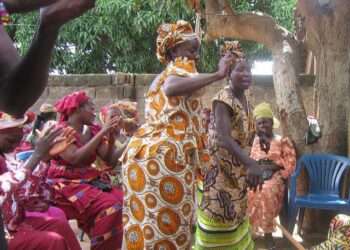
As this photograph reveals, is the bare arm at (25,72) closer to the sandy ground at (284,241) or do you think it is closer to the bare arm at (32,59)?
the bare arm at (32,59)

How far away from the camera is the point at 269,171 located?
5.08 meters

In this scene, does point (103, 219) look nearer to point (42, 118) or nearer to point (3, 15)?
point (42, 118)

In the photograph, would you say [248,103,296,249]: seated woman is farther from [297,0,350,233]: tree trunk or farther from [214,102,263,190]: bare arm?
[214,102,263,190]: bare arm

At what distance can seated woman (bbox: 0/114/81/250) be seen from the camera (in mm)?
2658

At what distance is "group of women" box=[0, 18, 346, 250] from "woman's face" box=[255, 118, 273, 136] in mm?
1659

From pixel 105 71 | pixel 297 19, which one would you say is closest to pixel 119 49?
pixel 105 71

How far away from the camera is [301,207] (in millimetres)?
5090

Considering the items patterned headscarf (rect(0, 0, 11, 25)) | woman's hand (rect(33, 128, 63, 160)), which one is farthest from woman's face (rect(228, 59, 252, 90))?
patterned headscarf (rect(0, 0, 11, 25))

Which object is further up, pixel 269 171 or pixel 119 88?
pixel 119 88

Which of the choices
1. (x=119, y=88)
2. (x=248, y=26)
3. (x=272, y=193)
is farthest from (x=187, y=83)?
(x=119, y=88)

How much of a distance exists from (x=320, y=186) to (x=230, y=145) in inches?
92.7

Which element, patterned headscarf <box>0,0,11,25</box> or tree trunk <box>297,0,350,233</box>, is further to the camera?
tree trunk <box>297,0,350,233</box>

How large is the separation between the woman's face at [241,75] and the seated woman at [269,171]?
1693mm

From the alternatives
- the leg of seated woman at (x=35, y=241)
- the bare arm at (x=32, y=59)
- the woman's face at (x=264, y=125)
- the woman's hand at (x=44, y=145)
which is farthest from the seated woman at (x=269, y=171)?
the bare arm at (x=32, y=59)
